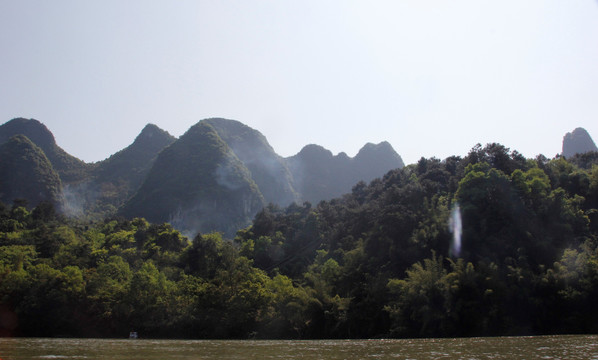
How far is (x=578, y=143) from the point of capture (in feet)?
318

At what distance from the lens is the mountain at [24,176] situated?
87.1 m

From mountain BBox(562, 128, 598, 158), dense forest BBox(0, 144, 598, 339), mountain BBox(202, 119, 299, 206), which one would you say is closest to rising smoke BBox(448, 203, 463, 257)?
dense forest BBox(0, 144, 598, 339)

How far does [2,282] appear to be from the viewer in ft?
115

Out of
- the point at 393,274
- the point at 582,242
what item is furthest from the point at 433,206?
the point at 582,242

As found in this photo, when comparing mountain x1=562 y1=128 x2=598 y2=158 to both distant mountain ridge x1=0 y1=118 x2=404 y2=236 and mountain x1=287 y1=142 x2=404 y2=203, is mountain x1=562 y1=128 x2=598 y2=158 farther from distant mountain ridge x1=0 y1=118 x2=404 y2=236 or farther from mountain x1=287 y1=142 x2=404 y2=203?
distant mountain ridge x1=0 y1=118 x2=404 y2=236

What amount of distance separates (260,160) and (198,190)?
153 ft

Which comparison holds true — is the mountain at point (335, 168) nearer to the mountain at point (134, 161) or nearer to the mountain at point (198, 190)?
the mountain at point (134, 161)

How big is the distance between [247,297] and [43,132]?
364 ft

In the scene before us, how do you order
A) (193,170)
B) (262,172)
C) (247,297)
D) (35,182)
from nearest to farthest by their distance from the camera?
(247,297)
(35,182)
(193,170)
(262,172)

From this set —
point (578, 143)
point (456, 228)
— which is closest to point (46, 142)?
point (456, 228)

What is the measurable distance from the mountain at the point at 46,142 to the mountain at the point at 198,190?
91.0 feet

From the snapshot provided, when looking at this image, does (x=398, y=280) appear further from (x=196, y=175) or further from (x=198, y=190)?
(x=196, y=175)

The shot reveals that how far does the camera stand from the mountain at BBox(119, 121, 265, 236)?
95438mm

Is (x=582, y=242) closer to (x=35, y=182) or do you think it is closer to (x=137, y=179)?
(x=35, y=182)
